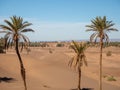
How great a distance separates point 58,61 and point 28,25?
2098 inches

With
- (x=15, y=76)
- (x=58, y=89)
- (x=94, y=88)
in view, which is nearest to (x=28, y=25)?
(x=58, y=89)

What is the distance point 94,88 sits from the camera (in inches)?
2014

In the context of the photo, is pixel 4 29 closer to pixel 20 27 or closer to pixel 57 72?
pixel 20 27

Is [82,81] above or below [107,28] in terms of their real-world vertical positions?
below

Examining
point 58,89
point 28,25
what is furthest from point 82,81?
point 28,25

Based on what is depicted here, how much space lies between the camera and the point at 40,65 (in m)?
73.6

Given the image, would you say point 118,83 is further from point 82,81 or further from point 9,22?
point 9,22

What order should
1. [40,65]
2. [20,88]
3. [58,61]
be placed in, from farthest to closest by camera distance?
[58,61] < [40,65] < [20,88]

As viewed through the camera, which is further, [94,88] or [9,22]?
[94,88]

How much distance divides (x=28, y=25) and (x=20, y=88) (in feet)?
43.6

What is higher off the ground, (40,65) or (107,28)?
(107,28)

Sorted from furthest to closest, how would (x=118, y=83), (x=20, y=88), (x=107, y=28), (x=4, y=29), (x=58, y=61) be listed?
(x=58, y=61)
(x=118, y=83)
(x=20, y=88)
(x=107, y=28)
(x=4, y=29)

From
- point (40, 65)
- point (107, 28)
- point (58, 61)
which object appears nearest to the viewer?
point (107, 28)

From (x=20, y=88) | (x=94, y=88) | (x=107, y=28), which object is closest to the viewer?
(x=107, y=28)
